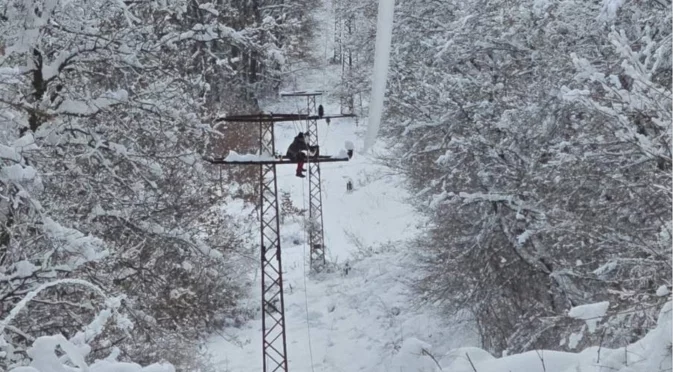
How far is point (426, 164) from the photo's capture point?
12.1 meters

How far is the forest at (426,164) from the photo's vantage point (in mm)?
4801

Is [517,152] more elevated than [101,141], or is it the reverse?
[101,141]

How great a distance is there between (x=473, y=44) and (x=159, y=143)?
16.2ft

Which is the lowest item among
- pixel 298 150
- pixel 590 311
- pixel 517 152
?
pixel 298 150

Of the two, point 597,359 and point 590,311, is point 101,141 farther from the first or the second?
point 597,359

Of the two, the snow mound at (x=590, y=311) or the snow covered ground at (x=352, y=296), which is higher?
the snow mound at (x=590, y=311)

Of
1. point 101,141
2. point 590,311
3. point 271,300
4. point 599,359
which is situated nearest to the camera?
point 599,359

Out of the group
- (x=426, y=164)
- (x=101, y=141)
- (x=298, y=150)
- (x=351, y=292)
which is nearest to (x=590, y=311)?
(x=101, y=141)

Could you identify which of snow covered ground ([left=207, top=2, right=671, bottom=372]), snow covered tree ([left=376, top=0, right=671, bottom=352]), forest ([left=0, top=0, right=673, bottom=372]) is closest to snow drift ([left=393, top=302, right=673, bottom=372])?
forest ([left=0, top=0, right=673, bottom=372])

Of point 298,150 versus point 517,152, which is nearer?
point 517,152

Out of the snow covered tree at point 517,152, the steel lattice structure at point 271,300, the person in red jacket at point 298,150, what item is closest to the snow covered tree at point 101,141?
the person in red jacket at point 298,150

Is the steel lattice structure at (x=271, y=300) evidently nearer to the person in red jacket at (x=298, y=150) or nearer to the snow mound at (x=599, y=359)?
the person in red jacket at (x=298, y=150)

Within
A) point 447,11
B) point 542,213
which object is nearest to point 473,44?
point 447,11

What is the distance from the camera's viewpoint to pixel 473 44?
10891 mm
